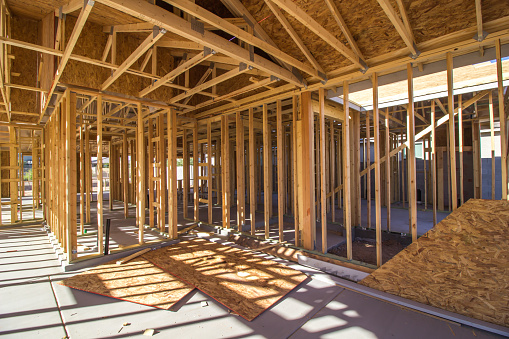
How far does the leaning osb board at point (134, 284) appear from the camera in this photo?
11.0 ft

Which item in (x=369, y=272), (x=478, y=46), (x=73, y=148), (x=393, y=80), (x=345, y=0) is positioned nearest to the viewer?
(x=478, y=46)

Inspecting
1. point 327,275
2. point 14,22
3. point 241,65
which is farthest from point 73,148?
point 327,275

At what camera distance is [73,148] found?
4609 millimetres

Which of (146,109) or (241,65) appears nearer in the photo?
(241,65)

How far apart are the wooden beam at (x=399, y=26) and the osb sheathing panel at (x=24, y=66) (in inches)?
246

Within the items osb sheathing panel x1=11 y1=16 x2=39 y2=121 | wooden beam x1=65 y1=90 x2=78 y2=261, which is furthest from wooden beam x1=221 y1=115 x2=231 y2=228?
osb sheathing panel x1=11 y1=16 x2=39 y2=121

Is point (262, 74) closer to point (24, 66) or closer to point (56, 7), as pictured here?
point (56, 7)

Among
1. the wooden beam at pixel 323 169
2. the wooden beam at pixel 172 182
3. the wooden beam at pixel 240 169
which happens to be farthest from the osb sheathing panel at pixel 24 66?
the wooden beam at pixel 323 169

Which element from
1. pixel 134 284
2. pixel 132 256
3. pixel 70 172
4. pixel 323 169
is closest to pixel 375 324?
pixel 323 169

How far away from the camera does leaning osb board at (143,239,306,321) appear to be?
328 centimetres

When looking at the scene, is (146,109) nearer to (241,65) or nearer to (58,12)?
(58,12)

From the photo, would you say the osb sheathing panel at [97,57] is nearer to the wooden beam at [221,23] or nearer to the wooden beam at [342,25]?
the wooden beam at [221,23]

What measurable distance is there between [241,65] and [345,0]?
1.81 meters

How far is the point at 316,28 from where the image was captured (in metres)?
3.31
